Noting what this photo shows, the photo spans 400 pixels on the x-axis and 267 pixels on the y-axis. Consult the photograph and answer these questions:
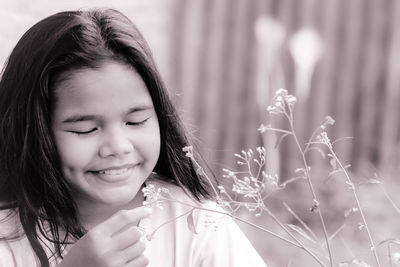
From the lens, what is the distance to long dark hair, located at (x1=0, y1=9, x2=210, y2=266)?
1.83 m

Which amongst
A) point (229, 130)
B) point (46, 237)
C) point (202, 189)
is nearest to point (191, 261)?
point (202, 189)

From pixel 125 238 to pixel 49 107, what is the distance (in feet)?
1.45

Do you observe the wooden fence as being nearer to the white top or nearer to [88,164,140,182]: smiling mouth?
the white top

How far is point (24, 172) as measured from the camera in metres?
1.91

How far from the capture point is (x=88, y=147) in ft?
5.70

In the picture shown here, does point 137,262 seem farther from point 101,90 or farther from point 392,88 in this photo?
point 392,88

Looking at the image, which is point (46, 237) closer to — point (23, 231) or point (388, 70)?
point (23, 231)

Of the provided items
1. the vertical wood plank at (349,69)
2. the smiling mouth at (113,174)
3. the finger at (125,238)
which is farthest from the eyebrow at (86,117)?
A: the vertical wood plank at (349,69)

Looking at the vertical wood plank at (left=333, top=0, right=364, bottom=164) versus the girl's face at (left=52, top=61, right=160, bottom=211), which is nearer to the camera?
the girl's face at (left=52, top=61, right=160, bottom=211)

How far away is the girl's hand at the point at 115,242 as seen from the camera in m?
1.48

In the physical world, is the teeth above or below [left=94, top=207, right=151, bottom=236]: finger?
below

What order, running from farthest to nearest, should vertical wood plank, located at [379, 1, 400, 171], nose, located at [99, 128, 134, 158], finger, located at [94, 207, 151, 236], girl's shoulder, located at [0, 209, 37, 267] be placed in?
vertical wood plank, located at [379, 1, 400, 171]
girl's shoulder, located at [0, 209, 37, 267]
nose, located at [99, 128, 134, 158]
finger, located at [94, 207, 151, 236]

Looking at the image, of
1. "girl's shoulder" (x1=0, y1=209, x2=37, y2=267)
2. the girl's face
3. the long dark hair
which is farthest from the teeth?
"girl's shoulder" (x1=0, y1=209, x2=37, y2=267)

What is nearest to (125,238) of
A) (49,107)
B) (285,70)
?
(49,107)
